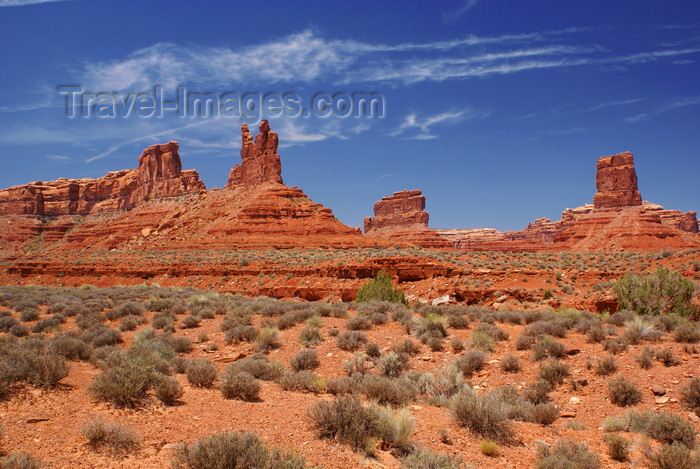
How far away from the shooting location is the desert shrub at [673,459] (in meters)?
5.21

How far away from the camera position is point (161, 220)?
246ft

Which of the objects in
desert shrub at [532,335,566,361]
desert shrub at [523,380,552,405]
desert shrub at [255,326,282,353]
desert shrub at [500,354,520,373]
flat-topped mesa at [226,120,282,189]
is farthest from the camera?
flat-topped mesa at [226,120,282,189]

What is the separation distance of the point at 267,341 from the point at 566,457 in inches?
323

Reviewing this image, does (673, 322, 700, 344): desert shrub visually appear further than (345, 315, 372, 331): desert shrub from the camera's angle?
No

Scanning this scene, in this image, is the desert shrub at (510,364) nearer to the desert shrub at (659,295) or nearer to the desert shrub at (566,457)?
the desert shrub at (566,457)

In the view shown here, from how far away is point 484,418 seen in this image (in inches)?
243

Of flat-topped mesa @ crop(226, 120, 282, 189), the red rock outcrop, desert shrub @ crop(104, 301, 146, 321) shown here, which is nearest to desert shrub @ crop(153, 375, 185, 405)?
desert shrub @ crop(104, 301, 146, 321)

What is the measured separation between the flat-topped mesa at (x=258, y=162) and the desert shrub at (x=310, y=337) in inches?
2566

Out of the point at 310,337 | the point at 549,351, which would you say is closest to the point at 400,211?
the point at 310,337

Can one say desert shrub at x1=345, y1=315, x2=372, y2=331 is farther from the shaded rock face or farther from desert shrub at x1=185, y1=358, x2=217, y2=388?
the shaded rock face

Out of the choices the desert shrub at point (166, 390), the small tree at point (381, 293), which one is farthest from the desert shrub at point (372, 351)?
the small tree at point (381, 293)

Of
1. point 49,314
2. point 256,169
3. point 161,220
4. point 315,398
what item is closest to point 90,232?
point 161,220

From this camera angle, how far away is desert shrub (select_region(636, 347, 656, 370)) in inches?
366

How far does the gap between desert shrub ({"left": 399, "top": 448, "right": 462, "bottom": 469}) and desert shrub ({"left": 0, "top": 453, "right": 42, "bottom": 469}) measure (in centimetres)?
359
